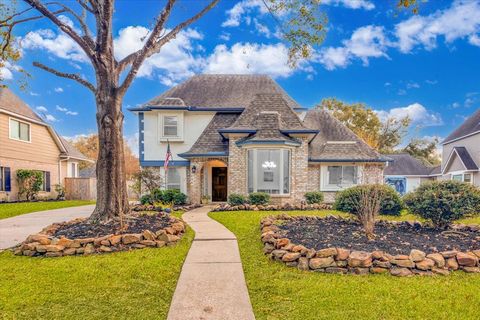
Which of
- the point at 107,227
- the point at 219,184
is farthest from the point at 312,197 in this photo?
the point at 107,227

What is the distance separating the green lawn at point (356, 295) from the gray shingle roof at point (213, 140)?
998 centimetres

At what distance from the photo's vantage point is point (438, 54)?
53.9ft

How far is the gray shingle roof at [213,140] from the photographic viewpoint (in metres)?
14.3

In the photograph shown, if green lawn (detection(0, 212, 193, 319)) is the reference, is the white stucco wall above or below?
above

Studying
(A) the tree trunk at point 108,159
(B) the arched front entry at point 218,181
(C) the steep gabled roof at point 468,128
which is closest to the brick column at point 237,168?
(B) the arched front entry at point 218,181

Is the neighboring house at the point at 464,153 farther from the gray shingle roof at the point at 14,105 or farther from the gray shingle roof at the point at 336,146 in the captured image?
the gray shingle roof at the point at 14,105

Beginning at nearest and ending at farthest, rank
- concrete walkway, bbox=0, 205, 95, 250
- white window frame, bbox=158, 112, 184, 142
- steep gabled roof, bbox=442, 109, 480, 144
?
1. concrete walkway, bbox=0, 205, 95, 250
2. white window frame, bbox=158, 112, 184, 142
3. steep gabled roof, bbox=442, 109, 480, 144

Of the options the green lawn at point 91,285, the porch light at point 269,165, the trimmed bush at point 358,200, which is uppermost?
the porch light at point 269,165

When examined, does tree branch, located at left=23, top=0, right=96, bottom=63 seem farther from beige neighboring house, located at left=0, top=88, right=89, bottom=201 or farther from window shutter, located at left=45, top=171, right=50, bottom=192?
window shutter, located at left=45, top=171, right=50, bottom=192

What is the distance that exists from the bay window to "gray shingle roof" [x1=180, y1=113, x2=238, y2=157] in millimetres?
1799

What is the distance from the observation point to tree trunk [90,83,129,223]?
23.7 feet

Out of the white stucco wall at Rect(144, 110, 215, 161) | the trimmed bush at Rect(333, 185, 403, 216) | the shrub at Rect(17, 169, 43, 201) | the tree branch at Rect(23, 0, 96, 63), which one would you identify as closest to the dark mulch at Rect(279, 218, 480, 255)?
the trimmed bush at Rect(333, 185, 403, 216)

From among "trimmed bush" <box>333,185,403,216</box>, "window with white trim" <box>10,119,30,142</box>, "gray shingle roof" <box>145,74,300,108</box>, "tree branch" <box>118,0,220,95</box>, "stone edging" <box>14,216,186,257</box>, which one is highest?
"gray shingle roof" <box>145,74,300,108</box>

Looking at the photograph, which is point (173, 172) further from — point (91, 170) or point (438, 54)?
point (91, 170)
